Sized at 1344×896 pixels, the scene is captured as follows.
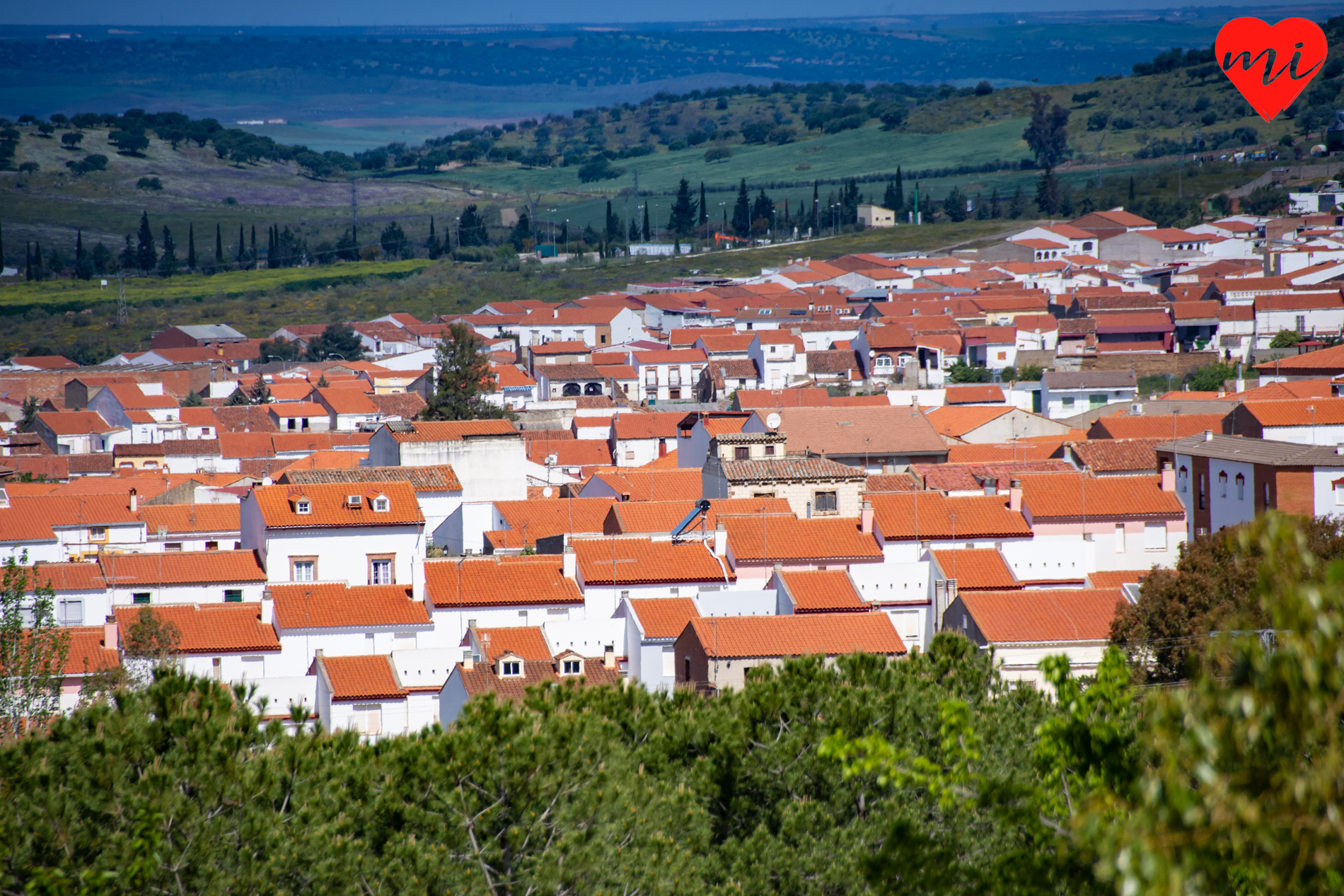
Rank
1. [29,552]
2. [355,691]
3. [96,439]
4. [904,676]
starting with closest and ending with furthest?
[904,676]
[355,691]
[29,552]
[96,439]

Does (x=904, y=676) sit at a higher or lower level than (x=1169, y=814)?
lower

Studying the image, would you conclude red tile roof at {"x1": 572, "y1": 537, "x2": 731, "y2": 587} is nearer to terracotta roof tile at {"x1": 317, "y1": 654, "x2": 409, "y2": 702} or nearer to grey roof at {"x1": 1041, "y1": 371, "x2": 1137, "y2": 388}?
terracotta roof tile at {"x1": 317, "y1": 654, "x2": 409, "y2": 702}

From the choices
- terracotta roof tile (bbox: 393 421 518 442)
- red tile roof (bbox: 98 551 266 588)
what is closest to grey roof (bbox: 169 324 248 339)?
terracotta roof tile (bbox: 393 421 518 442)

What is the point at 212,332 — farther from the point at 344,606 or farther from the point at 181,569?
the point at 344,606

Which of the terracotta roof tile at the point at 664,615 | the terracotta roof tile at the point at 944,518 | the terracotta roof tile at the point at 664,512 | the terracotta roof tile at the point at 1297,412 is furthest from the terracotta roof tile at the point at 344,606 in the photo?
the terracotta roof tile at the point at 1297,412

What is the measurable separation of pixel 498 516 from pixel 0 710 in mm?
20312

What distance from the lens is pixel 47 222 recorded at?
167m

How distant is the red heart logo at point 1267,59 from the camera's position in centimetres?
7850

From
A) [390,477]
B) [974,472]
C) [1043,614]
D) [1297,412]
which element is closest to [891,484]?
[974,472]

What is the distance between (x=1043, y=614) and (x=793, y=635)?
510cm

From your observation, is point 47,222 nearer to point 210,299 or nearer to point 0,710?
point 210,299

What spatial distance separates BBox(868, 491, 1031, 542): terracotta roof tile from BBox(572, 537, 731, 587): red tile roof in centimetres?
431

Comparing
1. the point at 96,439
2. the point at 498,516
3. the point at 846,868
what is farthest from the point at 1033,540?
the point at 96,439

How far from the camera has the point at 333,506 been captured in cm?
3747
